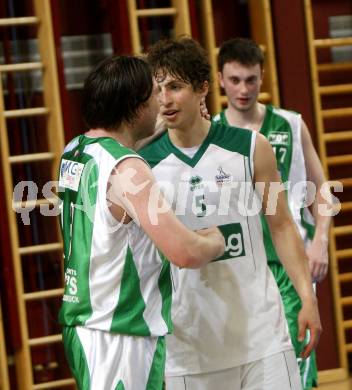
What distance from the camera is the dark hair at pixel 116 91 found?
92.2 inches

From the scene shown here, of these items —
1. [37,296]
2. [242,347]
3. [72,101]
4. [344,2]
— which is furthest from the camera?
[344,2]

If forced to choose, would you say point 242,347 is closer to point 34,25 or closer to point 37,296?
point 37,296

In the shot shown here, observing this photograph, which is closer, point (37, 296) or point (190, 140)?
point (190, 140)

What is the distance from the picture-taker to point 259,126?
4.26 meters

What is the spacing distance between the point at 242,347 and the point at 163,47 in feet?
3.38

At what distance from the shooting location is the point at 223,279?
9.25 feet

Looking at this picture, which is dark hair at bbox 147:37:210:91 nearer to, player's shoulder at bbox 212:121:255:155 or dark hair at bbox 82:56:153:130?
player's shoulder at bbox 212:121:255:155

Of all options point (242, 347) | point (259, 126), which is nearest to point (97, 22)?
point (259, 126)

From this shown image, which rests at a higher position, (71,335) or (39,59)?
(39,59)

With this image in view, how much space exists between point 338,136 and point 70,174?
131 inches

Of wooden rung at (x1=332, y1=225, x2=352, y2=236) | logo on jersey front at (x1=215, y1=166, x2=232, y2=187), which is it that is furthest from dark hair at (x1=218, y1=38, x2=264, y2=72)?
wooden rung at (x1=332, y1=225, x2=352, y2=236)

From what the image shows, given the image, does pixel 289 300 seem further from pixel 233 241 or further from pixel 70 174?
pixel 70 174

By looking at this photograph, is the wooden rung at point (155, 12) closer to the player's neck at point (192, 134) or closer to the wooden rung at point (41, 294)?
the wooden rung at point (41, 294)

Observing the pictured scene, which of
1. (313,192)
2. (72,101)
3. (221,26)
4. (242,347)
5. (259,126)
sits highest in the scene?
(221,26)
